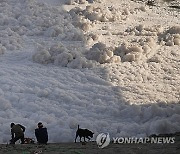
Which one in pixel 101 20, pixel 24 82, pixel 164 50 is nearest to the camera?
pixel 24 82

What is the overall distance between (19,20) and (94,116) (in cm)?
670

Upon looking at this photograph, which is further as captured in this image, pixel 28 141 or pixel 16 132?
pixel 28 141

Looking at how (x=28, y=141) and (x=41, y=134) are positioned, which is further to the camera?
(x=28, y=141)

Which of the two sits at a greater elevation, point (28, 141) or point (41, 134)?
point (41, 134)

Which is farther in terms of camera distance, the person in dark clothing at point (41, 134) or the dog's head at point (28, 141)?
the dog's head at point (28, 141)

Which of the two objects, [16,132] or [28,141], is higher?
[16,132]

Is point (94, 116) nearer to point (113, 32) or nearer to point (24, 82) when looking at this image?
point (24, 82)

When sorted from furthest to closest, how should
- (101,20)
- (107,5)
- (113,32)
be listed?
(107,5) < (101,20) < (113,32)

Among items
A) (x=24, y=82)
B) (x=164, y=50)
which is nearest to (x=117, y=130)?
(x=24, y=82)

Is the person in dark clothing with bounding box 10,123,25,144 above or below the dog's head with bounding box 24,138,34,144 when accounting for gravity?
above

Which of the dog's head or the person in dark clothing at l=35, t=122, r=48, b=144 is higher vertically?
the person in dark clothing at l=35, t=122, r=48, b=144

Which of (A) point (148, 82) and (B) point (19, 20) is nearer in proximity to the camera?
(A) point (148, 82)

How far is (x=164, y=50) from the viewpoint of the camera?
1312 cm

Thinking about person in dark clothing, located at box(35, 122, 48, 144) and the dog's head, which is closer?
person in dark clothing, located at box(35, 122, 48, 144)
